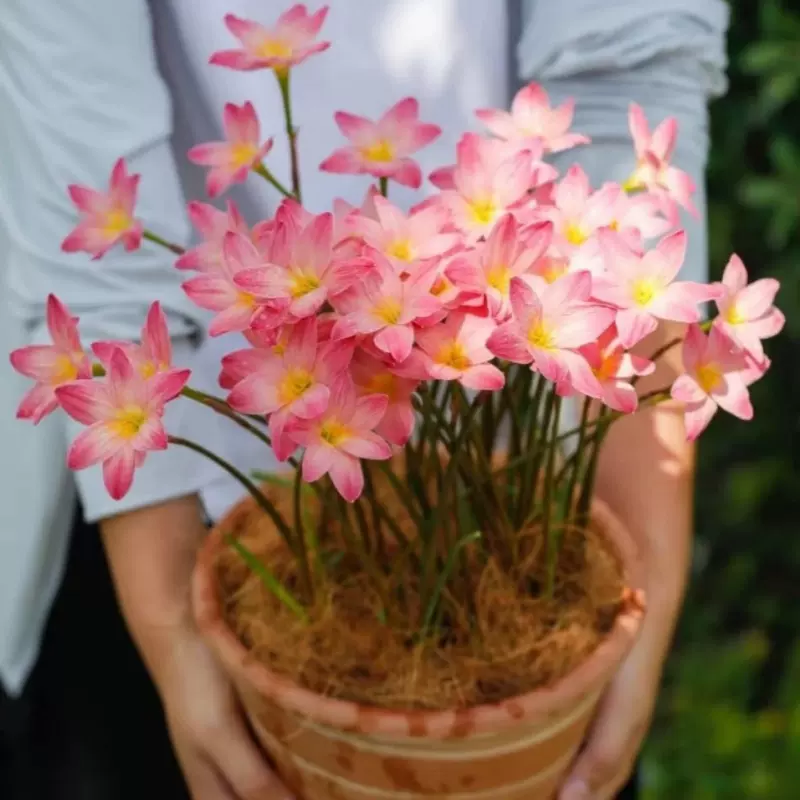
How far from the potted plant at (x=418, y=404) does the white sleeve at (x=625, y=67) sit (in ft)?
0.64

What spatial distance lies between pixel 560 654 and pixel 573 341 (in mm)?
204

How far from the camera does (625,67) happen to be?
0.67 metres

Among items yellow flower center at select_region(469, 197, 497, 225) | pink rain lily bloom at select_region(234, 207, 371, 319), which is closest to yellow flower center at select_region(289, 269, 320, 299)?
pink rain lily bloom at select_region(234, 207, 371, 319)

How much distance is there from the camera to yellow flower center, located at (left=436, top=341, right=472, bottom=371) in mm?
373

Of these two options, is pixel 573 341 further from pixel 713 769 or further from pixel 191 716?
pixel 713 769

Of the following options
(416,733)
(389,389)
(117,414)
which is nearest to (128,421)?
(117,414)

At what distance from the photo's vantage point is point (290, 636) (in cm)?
50

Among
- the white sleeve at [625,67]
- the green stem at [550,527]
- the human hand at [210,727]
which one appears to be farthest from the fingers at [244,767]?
the white sleeve at [625,67]

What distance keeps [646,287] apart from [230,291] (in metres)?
0.18

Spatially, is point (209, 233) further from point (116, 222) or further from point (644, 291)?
point (644, 291)

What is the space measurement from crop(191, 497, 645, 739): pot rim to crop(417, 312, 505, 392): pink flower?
0.61 feet

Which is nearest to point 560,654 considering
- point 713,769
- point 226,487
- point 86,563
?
point 226,487

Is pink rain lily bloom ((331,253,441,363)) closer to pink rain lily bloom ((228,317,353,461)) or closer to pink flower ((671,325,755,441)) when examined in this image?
pink rain lily bloom ((228,317,353,461))

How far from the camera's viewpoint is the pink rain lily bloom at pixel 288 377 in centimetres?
36
